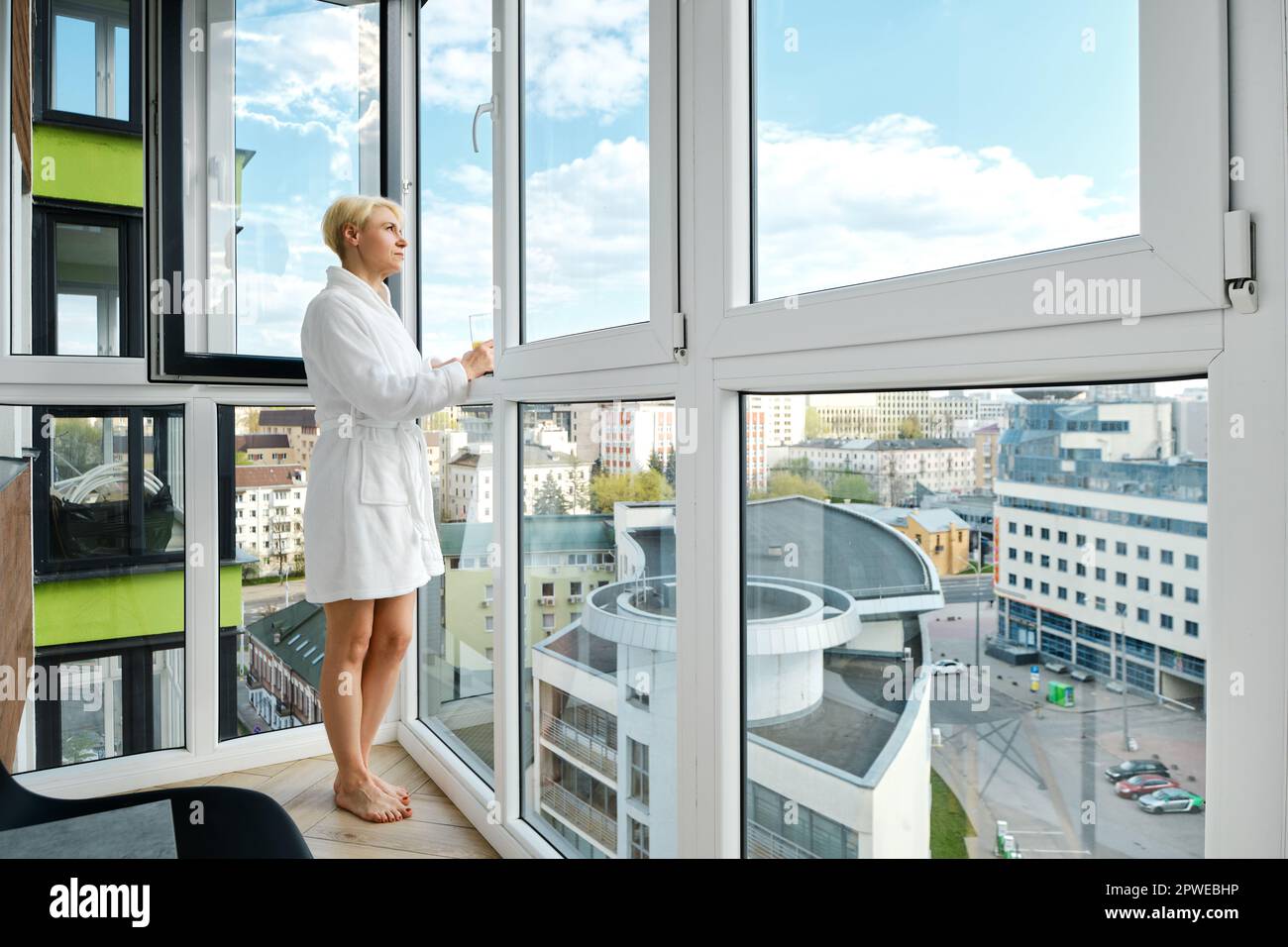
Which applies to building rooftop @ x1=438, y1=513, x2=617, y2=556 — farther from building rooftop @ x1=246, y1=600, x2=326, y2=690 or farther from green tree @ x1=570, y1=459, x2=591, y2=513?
building rooftop @ x1=246, y1=600, x2=326, y2=690

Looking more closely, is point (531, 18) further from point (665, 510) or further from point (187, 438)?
point (187, 438)

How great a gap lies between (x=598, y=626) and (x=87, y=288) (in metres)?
1.77

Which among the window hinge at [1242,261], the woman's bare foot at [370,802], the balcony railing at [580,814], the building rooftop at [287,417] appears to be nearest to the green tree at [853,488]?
the window hinge at [1242,261]

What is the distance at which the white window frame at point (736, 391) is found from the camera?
0.64 m

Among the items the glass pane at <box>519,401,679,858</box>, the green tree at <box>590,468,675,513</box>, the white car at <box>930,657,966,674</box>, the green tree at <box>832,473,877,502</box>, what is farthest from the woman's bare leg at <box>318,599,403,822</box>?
the white car at <box>930,657,966,674</box>

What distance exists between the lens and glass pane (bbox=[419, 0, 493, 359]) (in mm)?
2111

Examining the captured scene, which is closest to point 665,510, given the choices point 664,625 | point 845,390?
point 664,625

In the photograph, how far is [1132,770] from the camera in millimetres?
776

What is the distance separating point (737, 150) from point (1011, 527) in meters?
0.64

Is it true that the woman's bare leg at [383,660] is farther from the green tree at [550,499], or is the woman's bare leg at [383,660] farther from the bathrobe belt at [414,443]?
the green tree at [550,499]

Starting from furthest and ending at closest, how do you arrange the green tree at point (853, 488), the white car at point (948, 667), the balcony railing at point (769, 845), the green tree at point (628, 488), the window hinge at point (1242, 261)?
the green tree at point (628, 488)
the balcony railing at point (769, 845)
the green tree at point (853, 488)
the white car at point (948, 667)
the window hinge at point (1242, 261)

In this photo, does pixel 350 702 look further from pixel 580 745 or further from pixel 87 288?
pixel 87 288

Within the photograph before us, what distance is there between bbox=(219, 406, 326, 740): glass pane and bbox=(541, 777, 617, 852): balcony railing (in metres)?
1.06

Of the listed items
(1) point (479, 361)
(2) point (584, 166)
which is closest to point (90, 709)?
(1) point (479, 361)
